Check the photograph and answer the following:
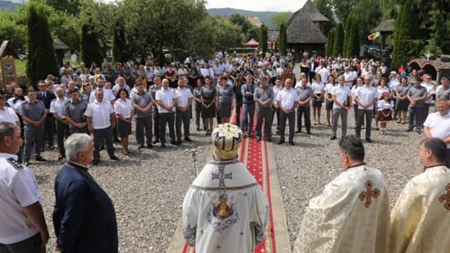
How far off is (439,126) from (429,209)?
165 inches

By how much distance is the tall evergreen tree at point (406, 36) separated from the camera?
25.3 m

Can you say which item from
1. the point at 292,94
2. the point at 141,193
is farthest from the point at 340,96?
the point at 141,193

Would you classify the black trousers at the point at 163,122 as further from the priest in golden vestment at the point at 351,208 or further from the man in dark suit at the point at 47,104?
the priest in golden vestment at the point at 351,208

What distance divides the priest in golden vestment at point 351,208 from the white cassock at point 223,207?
0.69 m

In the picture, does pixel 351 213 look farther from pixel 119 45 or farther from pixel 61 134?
pixel 119 45

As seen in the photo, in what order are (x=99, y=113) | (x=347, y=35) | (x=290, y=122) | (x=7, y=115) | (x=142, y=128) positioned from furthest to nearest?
(x=347, y=35), (x=290, y=122), (x=142, y=128), (x=99, y=113), (x=7, y=115)

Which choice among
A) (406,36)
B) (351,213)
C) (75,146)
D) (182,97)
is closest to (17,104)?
(182,97)

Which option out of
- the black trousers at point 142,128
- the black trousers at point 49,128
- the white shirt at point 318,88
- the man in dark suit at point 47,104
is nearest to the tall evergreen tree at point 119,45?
the man in dark suit at point 47,104

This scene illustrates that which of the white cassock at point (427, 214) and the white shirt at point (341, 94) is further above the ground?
the white shirt at point (341, 94)

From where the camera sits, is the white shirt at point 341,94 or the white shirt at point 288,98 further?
the white shirt at point 341,94

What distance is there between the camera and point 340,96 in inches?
495

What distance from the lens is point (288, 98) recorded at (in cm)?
1250

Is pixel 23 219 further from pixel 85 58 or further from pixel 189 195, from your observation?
pixel 85 58

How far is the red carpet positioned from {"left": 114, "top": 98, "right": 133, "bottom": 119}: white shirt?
317 cm
